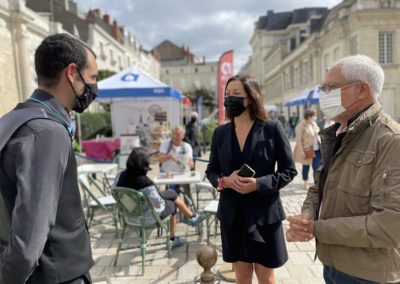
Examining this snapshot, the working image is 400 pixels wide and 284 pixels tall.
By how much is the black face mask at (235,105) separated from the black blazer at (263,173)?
0.51 feet

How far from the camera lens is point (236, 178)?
2338 millimetres

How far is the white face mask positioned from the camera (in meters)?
1.72

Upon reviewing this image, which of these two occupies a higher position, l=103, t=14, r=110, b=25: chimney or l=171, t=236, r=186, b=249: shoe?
l=103, t=14, r=110, b=25: chimney

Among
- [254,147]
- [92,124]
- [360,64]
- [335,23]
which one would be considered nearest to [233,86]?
[254,147]

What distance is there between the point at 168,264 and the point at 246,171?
2.44 metres

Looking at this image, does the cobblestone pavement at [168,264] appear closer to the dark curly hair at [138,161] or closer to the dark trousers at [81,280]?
the dark curly hair at [138,161]

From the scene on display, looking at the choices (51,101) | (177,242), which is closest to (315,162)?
(177,242)

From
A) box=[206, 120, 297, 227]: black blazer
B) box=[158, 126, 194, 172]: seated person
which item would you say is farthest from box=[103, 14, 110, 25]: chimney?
box=[206, 120, 297, 227]: black blazer

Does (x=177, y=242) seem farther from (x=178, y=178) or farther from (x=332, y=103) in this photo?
(x=332, y=103)

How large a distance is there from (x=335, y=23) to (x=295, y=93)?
16.1 m

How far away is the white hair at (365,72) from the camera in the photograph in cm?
161

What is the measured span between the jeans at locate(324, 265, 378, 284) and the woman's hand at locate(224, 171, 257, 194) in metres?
0.71

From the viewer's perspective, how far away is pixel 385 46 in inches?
941

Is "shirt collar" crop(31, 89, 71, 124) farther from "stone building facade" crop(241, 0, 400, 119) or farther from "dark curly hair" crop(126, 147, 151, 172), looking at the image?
"stone building facade" crop(241, 0, 400, 119)
